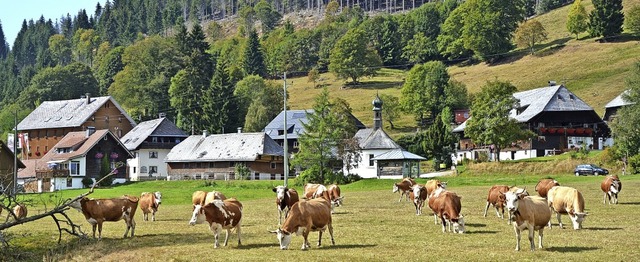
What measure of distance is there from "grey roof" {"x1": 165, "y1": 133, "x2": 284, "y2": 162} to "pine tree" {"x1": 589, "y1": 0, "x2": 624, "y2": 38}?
8735 cm

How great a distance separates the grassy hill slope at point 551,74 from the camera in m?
138

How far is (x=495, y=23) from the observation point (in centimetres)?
17638

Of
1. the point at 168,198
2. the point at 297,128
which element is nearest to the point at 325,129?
the point at 168,198

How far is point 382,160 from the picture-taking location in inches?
3632

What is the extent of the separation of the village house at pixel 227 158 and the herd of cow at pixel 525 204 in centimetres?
6533

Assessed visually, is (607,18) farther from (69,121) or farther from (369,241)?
(369,241)

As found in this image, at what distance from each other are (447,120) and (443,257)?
110 metres

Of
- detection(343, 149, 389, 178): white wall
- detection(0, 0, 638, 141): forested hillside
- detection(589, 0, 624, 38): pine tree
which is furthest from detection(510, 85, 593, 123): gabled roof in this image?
detection(589, 0, 624, 38): pine tree

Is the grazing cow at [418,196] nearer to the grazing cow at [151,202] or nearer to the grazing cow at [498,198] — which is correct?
the grazing cow at [498,198]

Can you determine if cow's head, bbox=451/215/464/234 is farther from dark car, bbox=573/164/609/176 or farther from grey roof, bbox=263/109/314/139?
grey roof, bbox=263/109/314/139

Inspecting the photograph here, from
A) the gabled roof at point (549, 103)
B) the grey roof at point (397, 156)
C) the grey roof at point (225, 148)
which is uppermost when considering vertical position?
the gabled roof at point (549, 103)

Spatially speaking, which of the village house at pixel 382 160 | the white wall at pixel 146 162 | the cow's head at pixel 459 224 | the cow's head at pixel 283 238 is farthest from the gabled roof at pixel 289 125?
the cow's head at pixel 283 238

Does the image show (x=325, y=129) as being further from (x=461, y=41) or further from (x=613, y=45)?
(x=461, y=41)

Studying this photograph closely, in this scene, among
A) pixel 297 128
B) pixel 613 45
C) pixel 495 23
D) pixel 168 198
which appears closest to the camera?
pixel 168 198
